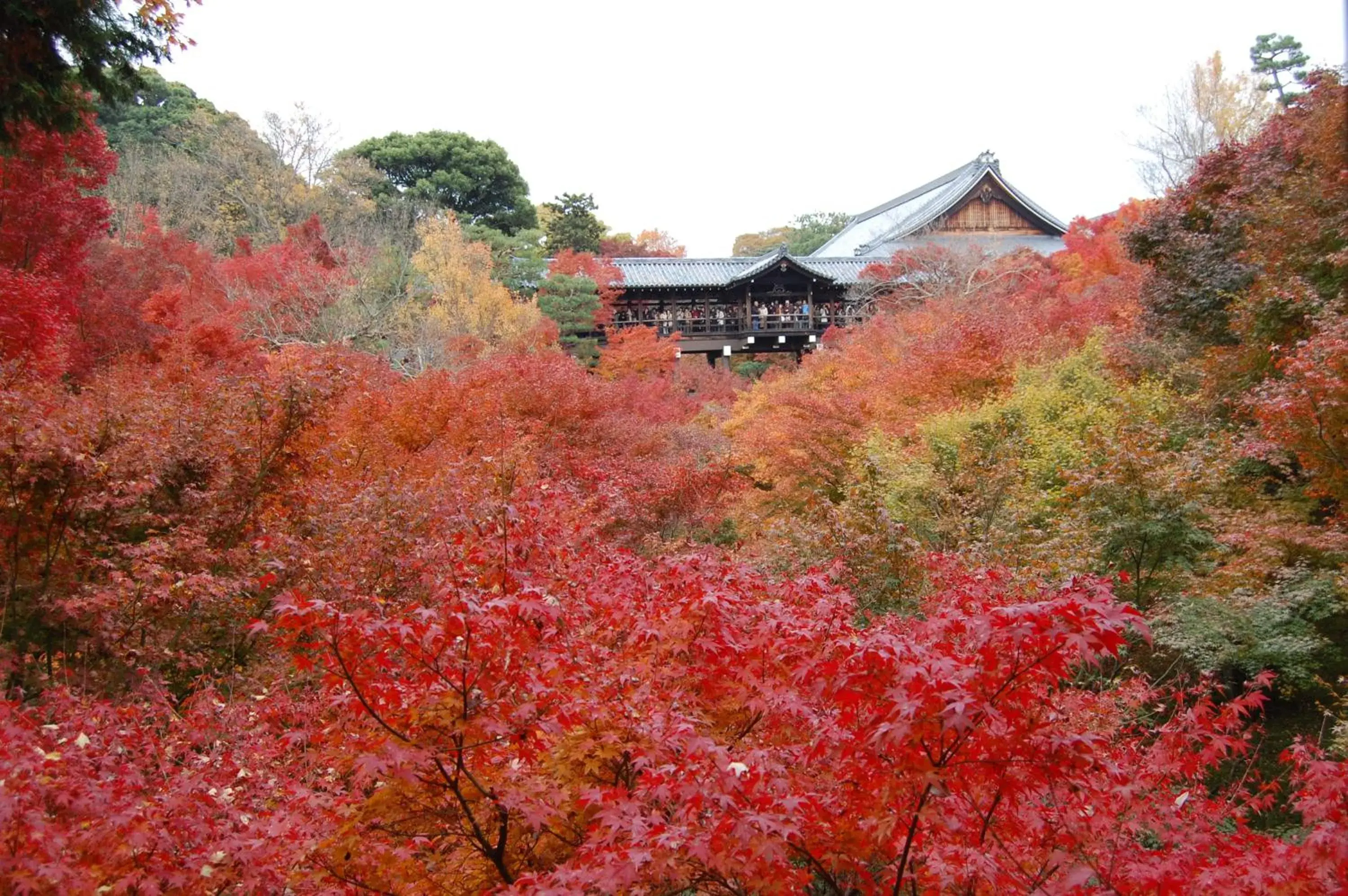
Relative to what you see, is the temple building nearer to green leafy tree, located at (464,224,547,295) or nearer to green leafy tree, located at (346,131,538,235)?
green leafy tree, located at (464,224,547,295)

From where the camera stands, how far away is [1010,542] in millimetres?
8766

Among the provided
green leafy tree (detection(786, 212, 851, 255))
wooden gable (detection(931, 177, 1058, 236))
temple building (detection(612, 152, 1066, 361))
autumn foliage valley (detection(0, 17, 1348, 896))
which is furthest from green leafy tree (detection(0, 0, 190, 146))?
green leafy tree (detection(786, 212, 851, 255))

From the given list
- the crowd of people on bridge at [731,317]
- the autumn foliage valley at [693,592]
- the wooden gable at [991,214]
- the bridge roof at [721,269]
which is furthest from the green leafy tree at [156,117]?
the wooden gable at [991,214]

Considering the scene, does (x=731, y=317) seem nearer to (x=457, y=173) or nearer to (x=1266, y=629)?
(x=457, y=173)

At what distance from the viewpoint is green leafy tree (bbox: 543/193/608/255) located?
101 ft

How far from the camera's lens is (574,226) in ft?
101

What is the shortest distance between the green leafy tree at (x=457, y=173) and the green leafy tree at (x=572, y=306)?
27.6ft

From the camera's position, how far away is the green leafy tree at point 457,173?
32844 mm

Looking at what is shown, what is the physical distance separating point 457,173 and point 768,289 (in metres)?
12.4

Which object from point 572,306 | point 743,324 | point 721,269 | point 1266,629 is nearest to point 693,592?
point 1266,629

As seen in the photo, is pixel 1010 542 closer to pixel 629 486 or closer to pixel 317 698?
pixel 629 486

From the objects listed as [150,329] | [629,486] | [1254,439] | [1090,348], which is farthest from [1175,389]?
[150,329]

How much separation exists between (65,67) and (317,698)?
5415 mm

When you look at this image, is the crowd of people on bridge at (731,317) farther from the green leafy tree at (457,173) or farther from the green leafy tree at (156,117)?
the green leafy tree at (156,117)
